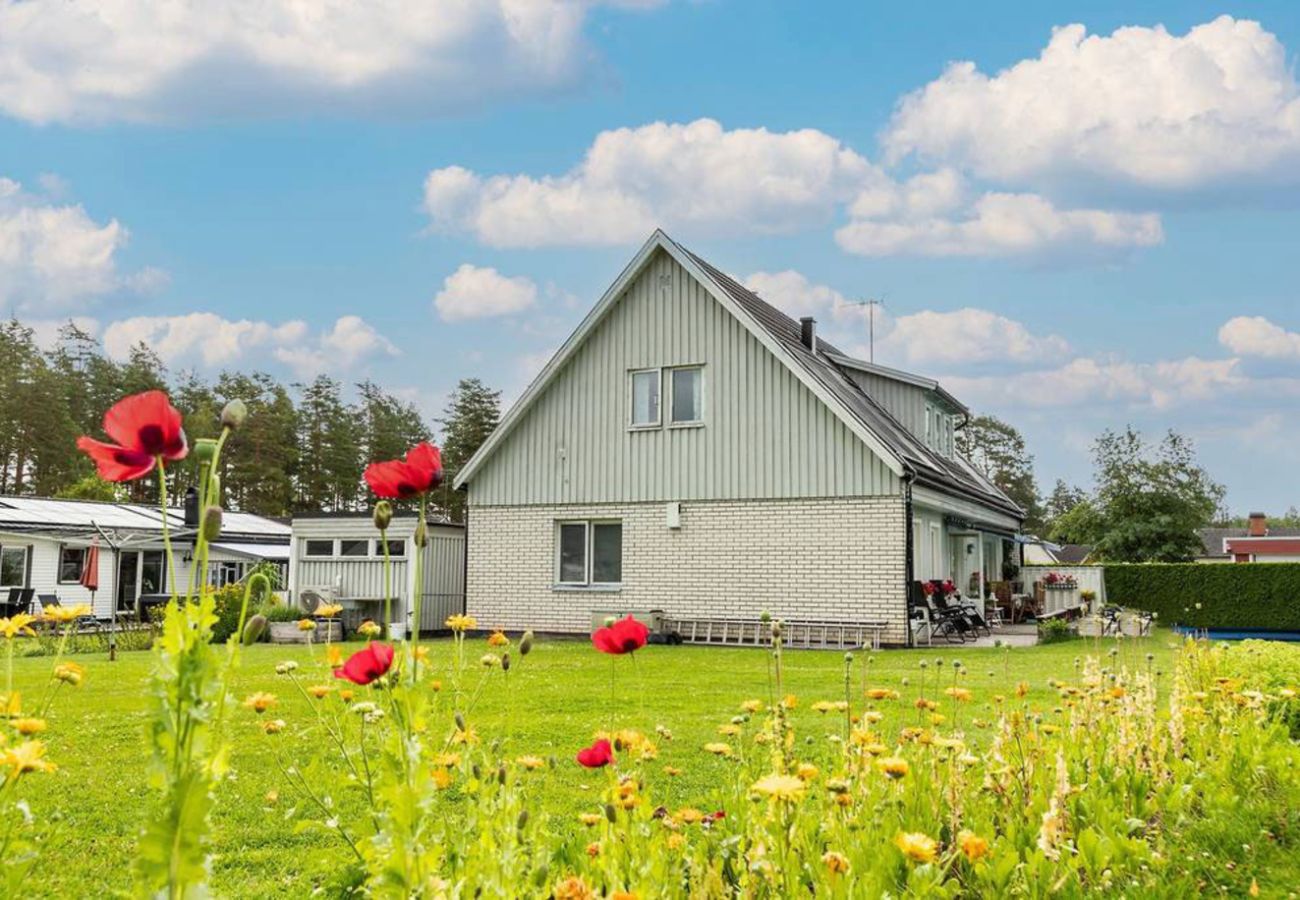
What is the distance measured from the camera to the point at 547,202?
17.9m

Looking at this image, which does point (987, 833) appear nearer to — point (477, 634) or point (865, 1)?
point (865, 1)

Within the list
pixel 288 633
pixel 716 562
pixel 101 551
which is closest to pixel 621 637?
pixel 716 562

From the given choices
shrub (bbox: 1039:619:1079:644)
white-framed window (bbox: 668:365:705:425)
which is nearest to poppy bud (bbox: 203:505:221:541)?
white-framed window (bbox: 668:365:705:425)

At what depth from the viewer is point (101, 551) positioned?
30203mm

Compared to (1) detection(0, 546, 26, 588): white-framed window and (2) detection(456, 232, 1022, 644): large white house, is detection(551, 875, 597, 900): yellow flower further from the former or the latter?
(1) detection(0, 546, 26, 588): white-framed window

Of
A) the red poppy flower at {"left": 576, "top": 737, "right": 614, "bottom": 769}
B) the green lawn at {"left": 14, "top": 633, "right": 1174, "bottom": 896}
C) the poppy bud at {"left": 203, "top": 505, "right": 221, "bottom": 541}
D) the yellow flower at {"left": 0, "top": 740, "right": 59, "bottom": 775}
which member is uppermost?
the poppy bud at {"left": 203, "top": 505, "right": 221, "bottom": 541}

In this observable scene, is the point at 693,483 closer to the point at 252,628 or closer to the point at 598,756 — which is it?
the point at 598,756

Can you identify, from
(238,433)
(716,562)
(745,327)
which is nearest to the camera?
(716,562)

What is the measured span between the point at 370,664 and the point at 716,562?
16601mm

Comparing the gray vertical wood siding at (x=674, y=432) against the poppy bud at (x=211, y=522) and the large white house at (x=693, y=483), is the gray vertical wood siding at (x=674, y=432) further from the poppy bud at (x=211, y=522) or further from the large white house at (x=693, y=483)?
the poppy bud at (x=211, y=522)

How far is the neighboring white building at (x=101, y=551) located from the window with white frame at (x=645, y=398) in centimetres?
1157

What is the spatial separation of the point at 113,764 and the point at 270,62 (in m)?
11.5

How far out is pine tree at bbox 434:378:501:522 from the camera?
179 ft

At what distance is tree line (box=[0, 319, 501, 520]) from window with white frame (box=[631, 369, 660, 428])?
108ft
